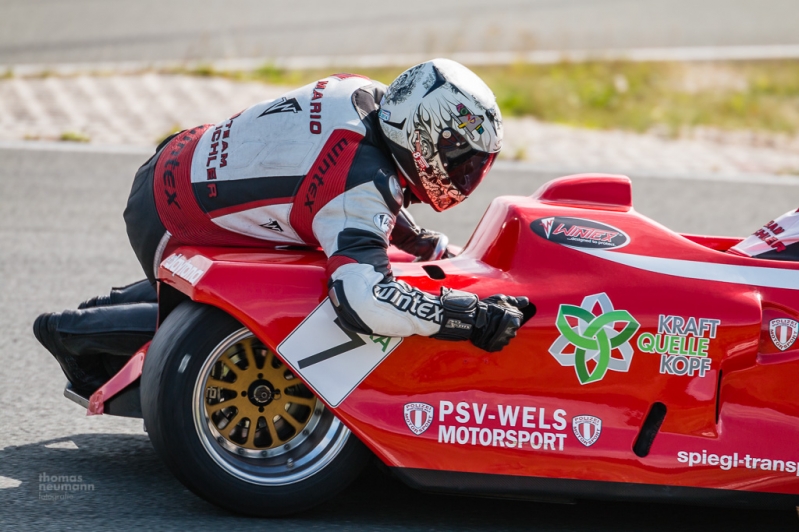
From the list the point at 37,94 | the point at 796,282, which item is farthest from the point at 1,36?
the point at 796,282

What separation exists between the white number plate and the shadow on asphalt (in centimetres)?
43

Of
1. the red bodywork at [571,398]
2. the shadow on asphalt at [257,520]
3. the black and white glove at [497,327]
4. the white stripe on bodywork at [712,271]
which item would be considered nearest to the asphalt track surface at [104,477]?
the shadow on asphalt at [257,520]

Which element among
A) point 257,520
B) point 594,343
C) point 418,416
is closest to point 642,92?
point 594,343

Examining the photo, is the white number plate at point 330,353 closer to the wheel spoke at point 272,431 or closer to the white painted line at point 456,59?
the wheel spoke at point 272,431

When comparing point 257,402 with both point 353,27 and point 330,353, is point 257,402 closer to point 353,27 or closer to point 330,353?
point 330,353

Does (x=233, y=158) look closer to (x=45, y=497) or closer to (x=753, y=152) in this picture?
(x=45, y=497)

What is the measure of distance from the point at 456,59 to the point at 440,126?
8.00 meters

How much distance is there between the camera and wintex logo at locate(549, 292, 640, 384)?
3.45 m

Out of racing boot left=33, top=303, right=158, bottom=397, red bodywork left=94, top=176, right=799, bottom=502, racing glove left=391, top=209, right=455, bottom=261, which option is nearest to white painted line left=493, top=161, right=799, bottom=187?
racing glove left=391, top=209, right=455, bottom=261

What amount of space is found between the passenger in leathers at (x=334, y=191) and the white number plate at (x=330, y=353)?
105 mm

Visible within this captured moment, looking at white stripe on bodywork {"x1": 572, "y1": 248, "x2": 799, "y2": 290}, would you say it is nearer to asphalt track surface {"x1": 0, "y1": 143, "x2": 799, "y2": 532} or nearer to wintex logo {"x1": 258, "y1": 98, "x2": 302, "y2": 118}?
asphalt track surface {"x1": 0, "y1": 143, "x2": 799, "y2": 532}

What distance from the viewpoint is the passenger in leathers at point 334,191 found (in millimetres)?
3355

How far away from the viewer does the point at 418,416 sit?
135 inches

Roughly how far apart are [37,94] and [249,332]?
21.4 ft
